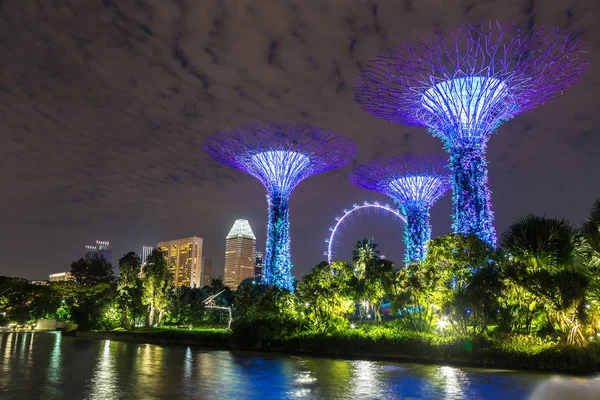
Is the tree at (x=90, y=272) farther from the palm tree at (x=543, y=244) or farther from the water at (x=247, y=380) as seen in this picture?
the palm tree at (x=543, y=244)

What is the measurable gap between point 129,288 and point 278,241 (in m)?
15.5

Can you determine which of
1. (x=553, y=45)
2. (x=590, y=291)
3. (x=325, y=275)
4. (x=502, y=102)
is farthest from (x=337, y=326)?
(x=553, y=45)

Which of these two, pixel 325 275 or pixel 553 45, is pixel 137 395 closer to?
pixel 325 275

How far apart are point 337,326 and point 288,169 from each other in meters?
17.8

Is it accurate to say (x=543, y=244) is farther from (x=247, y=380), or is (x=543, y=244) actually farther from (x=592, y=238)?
(x=247, y=380)

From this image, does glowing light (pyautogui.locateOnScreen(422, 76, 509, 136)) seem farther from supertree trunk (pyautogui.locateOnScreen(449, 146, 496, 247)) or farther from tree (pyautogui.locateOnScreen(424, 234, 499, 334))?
tree (pyautogui.locateOnScreen(424, 234, 499, 334))

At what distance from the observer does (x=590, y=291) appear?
17.7 meters

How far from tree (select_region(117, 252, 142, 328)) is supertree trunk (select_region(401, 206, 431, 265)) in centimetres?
2622

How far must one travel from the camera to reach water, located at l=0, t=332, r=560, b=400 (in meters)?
11.8

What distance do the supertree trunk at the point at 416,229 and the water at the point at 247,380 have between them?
26119mm

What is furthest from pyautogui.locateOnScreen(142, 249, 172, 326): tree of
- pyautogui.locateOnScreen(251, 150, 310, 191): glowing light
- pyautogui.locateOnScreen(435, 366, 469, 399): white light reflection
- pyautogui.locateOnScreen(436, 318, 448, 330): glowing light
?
pyautogui.locateOnScreen(435, 366, 469, 399): white light reflection

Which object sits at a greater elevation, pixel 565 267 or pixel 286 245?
pixel 286 245

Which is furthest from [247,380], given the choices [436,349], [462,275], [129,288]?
[129,288]

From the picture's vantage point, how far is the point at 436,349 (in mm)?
20328
